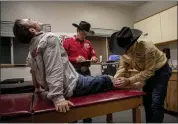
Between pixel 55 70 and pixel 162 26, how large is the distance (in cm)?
280

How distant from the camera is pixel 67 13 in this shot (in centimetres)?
370

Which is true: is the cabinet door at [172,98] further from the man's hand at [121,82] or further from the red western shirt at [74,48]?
the man's hand at [121,82]

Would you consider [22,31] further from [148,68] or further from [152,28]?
[152,28]

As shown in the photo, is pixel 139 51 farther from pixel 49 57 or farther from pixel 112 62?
pixel 112 62

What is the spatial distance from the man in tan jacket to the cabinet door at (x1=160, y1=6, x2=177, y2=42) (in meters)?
1.73

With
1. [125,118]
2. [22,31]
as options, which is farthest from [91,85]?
[125,118]

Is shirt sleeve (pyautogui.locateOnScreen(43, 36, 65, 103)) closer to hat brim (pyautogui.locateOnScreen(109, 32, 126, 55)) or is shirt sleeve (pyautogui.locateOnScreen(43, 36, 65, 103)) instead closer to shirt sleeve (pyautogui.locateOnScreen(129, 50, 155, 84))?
hat brim (pyautogui.locateOnScreen(109, 32, 126, 55))

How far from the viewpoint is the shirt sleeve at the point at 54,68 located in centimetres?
104

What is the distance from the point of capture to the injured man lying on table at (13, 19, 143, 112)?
1050mm

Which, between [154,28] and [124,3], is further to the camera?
[124,3]

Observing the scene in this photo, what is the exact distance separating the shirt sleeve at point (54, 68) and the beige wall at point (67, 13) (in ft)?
8.30

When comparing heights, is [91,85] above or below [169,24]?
below

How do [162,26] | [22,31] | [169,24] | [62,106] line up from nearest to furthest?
[62,106], [22,31], [169,24], [162,26]

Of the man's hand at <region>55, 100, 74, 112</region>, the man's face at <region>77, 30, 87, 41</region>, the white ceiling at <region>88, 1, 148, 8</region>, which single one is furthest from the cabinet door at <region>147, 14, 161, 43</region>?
the man's hand at <region>55, 100, 74, 112</region>
